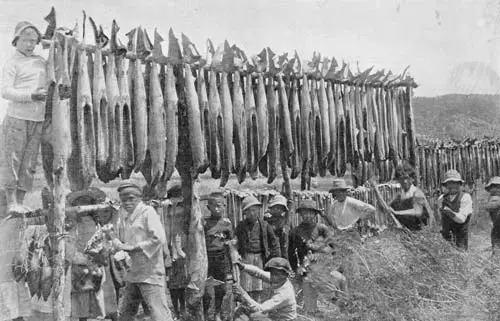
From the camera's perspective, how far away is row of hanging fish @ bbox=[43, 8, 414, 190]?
16.5 feet

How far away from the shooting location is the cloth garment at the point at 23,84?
484cm

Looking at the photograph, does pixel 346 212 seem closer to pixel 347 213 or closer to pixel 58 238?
pixel 347 213

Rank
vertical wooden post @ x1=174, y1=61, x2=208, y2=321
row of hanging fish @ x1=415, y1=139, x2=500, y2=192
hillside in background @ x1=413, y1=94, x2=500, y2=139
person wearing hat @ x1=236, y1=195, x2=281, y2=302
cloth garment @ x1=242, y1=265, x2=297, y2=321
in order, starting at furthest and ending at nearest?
hillside in background @ x1=413, y1=94, x2=500, y2=139 < row of hanging fish @ x1=415, y1=139, x2=500, y2=192 < person wearing hat @ x1=236, y1=195, x2=281, y2=302 < vertical wooden post @ x1=174, y1=61, x2=208, y2=321 < cloth garment @ x1=242, y1=265, x2=297, y2=321

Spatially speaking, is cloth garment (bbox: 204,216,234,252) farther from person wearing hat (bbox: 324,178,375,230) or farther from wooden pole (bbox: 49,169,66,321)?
wooden pole (bbox: 49,169,66,321)

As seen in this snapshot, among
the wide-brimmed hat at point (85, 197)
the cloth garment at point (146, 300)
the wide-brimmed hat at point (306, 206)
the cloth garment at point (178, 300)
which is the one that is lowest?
the cloth garment at point (178, 300)

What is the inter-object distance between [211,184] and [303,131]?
3.87 metres

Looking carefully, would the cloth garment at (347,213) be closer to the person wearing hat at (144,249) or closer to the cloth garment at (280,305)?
the cloth garment at (280,305)

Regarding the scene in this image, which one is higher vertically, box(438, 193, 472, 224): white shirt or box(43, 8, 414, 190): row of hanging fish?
box(43, 8, 414, 190): row of hanging fish

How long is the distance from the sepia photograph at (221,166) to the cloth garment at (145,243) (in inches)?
0.5

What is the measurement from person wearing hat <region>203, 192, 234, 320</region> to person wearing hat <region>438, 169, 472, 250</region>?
2.67 m

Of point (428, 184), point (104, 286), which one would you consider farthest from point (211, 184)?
point (104, 286)

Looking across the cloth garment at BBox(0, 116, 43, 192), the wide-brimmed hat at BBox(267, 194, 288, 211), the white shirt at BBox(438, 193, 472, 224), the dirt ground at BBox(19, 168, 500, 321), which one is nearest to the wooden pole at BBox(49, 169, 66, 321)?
the cloth garment at BBox(0, 116, 43, 192)

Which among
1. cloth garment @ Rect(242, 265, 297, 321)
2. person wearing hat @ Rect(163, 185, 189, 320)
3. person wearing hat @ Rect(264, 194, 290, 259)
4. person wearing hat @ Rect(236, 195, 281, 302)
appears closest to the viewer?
cloth garment @ Rect(242, 265, 297, 321)

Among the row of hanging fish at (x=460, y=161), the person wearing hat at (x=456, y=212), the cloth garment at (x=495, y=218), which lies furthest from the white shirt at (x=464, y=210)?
the row of hanging fish at (x=460, y=161)
